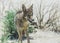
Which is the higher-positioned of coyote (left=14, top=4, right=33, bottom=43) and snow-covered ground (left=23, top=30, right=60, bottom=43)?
coyote (left=14, top=4, right=33, bottom=43)

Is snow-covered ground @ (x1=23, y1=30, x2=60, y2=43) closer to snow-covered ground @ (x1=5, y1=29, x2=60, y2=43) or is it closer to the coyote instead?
snow-covered ground @ (x1=5, y1=29, x2=60, y2=43)

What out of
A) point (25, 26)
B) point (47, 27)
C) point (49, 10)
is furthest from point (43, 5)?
point (25, 26)

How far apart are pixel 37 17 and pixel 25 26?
1.11 meters

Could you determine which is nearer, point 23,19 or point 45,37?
point 23,19

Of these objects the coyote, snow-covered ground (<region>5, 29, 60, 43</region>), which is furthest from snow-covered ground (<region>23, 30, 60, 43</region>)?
the coyote

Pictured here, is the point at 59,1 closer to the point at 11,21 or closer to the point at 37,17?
the point at 37,17

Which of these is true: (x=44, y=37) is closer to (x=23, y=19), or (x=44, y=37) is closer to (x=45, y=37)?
(x=45, y=37)

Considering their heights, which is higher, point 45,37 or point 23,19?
point 23,19

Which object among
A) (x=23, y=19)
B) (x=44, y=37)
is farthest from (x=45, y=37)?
(x=23, y=19)

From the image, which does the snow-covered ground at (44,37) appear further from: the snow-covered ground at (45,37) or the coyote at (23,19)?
the coyote at (23,19)

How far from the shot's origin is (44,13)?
290cm

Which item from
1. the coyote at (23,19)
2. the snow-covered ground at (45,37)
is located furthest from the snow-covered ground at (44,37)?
the coyote at (23,19)

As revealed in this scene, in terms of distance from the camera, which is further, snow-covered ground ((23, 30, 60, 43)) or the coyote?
snow-covered ground ((23, 30, 60, 43))

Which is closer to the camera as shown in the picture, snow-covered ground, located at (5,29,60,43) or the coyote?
the coyote
